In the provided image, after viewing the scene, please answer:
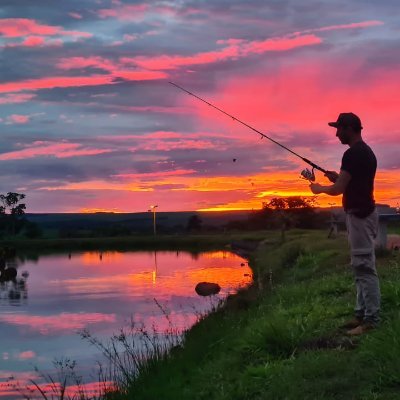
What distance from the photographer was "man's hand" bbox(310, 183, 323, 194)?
7656 mm

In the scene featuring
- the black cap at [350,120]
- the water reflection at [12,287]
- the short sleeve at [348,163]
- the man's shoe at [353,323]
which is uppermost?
the black cap at [350,120]

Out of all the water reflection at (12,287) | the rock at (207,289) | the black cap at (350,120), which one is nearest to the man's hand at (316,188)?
the black cap at (350,120)

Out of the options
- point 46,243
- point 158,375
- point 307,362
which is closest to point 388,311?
point 307,362

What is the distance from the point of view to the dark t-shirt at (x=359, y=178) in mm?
7441

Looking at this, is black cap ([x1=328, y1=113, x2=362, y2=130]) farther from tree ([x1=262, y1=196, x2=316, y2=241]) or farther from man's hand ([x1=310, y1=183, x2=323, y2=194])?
tree ([x1=262, y1=196, x2=316, y2=241])

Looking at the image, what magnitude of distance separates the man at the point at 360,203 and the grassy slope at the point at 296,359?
1.03ft

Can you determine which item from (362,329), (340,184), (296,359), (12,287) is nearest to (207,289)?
(12,287)

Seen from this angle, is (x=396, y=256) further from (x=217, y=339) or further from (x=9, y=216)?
(x=9, y=216)

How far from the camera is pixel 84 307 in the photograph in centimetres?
3161

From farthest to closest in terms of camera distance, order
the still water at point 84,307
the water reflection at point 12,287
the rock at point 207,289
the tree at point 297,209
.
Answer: the tree at point 297,209 < the water reflection at point 12,287 < the rock at point 207,289 < the still water at point 84,307

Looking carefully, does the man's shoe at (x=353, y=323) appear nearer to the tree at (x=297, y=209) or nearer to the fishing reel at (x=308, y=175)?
the fishing reel at (x=308, y=175)

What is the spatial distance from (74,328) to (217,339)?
14704mm

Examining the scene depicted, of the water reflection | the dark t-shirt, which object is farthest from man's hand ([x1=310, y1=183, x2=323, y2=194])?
the water reflection

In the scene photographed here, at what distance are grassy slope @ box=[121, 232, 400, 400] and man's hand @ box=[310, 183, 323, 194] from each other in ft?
5.44
